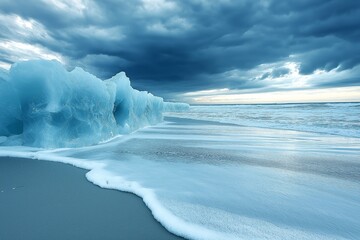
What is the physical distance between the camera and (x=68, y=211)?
2.45m

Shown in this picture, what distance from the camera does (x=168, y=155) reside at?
5480 mm

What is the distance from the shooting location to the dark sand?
6.75 feet

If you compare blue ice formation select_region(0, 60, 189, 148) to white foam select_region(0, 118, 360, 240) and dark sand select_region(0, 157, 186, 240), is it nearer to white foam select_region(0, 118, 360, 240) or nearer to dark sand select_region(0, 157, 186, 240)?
white foam select_region(0, 118, 360, 240)

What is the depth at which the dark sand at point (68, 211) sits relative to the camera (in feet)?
6.75

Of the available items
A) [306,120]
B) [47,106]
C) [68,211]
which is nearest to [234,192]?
[68,211]

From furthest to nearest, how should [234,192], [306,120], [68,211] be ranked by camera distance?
[306,120], [234,192], [68,211]

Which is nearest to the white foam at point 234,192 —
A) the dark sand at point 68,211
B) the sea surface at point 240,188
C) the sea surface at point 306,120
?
the sea surface at point 240,188

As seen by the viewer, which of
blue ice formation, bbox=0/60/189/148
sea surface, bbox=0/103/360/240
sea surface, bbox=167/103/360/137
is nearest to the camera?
sea surface, bbox=0/103/360/240

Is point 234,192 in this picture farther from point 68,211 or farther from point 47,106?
point 47,106

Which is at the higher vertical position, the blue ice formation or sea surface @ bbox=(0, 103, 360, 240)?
the blue ice formation

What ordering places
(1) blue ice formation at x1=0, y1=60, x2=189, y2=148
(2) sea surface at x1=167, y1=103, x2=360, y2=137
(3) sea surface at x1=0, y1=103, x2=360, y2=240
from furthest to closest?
(2) sea surface at x1=167, y1=103, x2=360, y2=137
(1) blue ice formation at x1=0, y1=60, x2=189, y2=148
(3) sea surface at x1=0, y1=103, x2=360, y2=240

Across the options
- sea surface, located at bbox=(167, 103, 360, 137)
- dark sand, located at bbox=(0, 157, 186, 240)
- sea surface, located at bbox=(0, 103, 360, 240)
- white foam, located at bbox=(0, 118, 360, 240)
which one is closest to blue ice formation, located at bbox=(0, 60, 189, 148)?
sea surface, located at bbox=(0, 103, 360, 240)

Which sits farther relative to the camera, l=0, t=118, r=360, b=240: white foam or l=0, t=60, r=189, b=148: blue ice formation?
l=0, t=60, r=189, b=148: blue ice formation

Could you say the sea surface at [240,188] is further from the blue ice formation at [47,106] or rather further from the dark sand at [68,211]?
the blue ice formation at [47,106]
